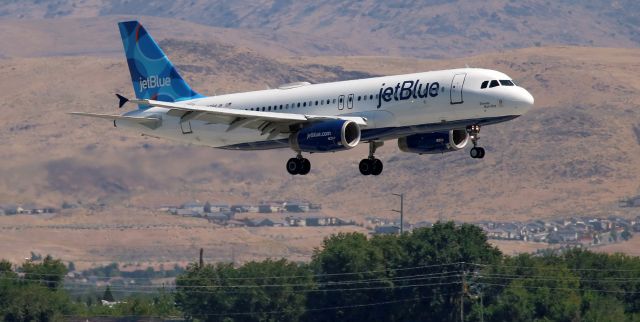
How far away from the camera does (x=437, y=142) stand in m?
89.9

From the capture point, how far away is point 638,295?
185 m

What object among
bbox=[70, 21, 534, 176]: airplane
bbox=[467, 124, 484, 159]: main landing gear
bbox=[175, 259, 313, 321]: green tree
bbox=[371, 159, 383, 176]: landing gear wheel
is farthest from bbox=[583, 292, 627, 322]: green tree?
bbox=[467, 124, 484, 159]: main landing gear

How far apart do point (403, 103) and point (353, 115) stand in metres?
3.53

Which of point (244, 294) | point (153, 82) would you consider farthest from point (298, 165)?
point (244, 294)

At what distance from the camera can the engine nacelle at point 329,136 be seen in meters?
87.0

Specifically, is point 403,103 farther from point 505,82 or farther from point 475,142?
point 505,82

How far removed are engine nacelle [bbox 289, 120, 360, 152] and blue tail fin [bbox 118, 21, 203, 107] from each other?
1632 centimetres

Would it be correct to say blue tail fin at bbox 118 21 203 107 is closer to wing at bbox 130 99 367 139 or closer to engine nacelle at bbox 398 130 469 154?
wing at bbox 130 99 367 139

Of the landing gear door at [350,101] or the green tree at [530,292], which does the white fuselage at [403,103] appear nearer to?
the landing gear door at [350,101]

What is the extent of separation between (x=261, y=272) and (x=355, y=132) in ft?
341

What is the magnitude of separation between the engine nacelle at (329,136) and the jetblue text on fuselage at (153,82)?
1732 centimetres

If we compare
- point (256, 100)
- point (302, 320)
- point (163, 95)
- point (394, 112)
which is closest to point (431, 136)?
point (394, 112)

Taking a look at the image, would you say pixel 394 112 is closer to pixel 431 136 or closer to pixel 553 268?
pixel 431 136

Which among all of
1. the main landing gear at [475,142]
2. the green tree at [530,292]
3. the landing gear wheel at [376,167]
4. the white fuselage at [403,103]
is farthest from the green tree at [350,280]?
the main landing gear at [475,142]
